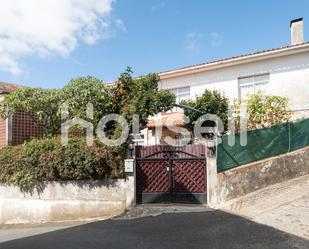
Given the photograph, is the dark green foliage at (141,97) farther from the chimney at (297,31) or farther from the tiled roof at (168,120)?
the chimney at (297,31)

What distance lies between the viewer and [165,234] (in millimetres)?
8281

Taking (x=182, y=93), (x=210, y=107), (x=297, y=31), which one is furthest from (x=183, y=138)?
(x=297, y=31)

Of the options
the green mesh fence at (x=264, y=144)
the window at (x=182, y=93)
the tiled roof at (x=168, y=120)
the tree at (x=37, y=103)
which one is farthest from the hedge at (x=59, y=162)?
the window at (x=182, y=93)

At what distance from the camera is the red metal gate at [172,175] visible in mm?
11172

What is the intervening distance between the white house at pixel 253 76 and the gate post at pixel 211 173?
6340mm

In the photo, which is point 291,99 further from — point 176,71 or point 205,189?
point 205,189

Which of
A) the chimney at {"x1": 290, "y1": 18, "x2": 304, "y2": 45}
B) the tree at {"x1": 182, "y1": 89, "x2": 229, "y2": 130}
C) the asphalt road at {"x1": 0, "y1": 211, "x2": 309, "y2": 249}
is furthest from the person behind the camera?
the chimney at {"x1": 290, "y1": 18, "x2": 304, "y2": 45}

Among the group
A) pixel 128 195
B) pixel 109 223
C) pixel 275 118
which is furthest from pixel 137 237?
pixel 275 118

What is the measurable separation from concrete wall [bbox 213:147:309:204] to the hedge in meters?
3.44

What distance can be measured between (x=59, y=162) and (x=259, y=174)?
692 centimetres

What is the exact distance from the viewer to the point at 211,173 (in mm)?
10977

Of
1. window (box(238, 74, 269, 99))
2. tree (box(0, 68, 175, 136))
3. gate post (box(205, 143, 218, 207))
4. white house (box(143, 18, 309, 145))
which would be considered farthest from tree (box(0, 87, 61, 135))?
window (box(238, 74, 269, 99))

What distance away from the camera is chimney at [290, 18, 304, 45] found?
56.7 feet

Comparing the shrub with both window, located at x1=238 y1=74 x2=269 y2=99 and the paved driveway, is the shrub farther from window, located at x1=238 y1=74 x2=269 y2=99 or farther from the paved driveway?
the paved driveway
